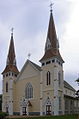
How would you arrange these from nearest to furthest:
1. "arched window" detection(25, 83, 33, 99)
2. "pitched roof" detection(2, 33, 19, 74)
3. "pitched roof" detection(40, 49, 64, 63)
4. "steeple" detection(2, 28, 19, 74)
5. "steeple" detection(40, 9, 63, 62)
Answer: "pitched roof" detection(40, 49, 64, 63), "steeple" detection(40, 9, 63, 62), "arched window" detection(25, 83, 33, 99), "steeple" detection(2, 28, 19, 74), "pitched roof" detection(2, 33, 19, 74)

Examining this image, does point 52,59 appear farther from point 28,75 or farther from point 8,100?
point 8,100

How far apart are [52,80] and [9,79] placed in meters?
13.6

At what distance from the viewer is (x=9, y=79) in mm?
57531

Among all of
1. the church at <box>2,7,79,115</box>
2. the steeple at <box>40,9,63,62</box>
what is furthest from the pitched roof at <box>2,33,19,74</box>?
the steeple at <box>40,9,63,62</box>

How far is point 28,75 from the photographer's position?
2137 inches

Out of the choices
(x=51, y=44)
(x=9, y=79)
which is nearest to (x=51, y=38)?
(x=51, y=44)

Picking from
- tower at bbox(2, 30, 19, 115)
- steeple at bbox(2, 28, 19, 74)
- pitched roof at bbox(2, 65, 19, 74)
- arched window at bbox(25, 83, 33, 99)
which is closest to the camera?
arched window at bbox(25, 83, 33, 99)

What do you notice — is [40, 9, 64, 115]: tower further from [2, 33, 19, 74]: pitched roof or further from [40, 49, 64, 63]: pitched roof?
[2, 33, 19, 74]: pitched roof

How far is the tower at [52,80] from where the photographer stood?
46531 mm

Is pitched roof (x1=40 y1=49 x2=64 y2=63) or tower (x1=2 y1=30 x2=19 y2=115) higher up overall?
pitched roof (x1=40 y1=49 x2=64 y2=63)

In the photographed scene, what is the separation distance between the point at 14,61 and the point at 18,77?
5988mm

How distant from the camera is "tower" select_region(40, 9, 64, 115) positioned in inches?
1832

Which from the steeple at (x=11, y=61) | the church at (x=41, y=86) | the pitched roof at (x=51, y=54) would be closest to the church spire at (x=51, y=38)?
the church at (x=41, y=86)

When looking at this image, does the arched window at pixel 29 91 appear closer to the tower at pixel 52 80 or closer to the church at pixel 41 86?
the church at pixel 41 86
